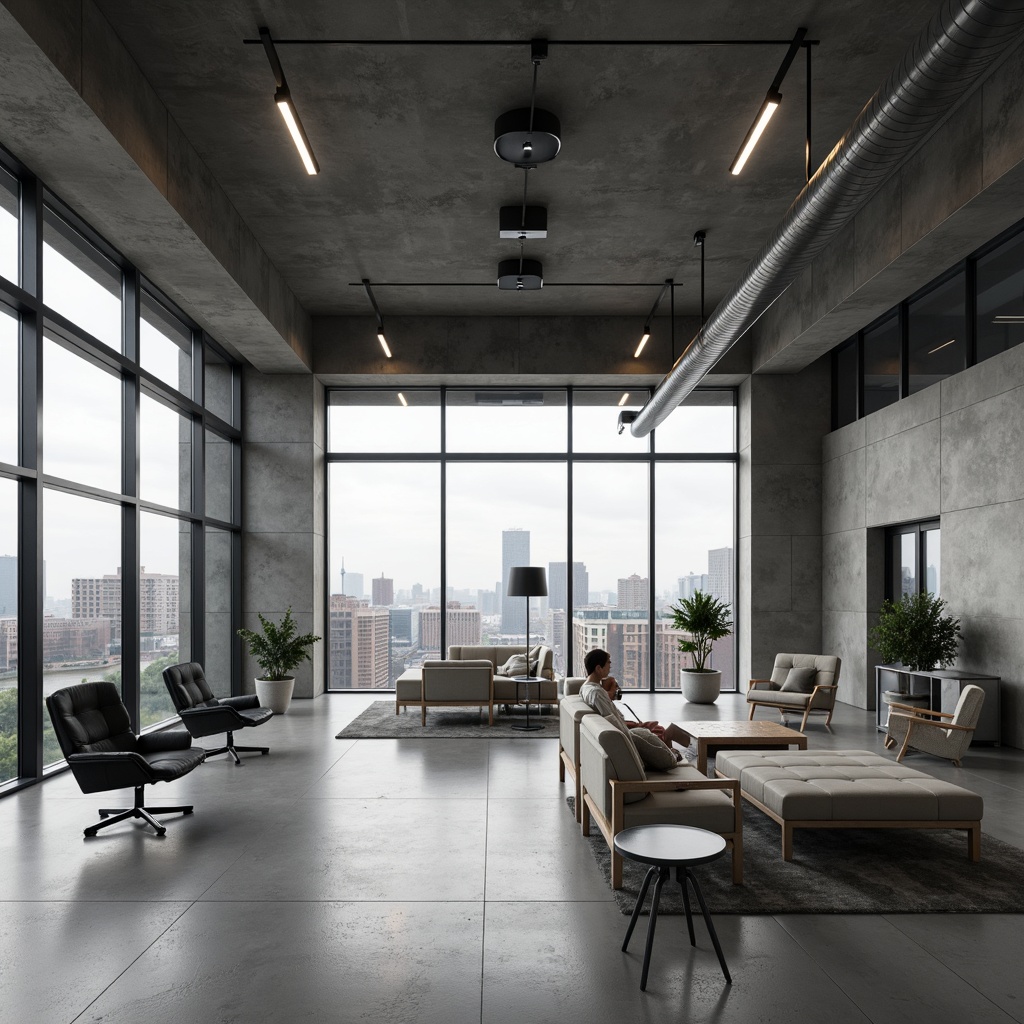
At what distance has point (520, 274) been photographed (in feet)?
31.2

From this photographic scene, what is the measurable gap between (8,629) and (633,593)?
8225 mm

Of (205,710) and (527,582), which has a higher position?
(527,582)

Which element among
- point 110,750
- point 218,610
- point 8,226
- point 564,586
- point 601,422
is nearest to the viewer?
point 110,750

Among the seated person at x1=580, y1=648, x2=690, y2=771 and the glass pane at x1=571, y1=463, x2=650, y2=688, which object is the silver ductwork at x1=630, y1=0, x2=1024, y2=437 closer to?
the seated person at x1=580, y1=648, x2=690, y2=771

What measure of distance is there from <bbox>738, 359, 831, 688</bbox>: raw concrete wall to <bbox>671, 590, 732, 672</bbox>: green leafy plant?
0.59 meters

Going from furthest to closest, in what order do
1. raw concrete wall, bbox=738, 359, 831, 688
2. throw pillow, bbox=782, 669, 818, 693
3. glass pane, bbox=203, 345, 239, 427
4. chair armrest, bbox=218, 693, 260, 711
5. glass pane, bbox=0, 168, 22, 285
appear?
1. raw concrete wall, bbox=738, 359, 831, 688
2. glass pane, bbox=203, 345, 239, 427
3. throw pillow, bbox=782, 669, 818, 693
4. chair armrest, bbox=218, 693, 260, 711
5. glass pane, bbox=0, 168, 22, 285

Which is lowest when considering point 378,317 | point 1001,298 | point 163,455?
point 163,455

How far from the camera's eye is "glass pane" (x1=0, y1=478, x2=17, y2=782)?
6055 millimetres

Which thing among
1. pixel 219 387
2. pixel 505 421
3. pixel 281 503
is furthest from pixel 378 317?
pixel 281 503

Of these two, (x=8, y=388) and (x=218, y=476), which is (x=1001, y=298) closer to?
(x=8, y=388)

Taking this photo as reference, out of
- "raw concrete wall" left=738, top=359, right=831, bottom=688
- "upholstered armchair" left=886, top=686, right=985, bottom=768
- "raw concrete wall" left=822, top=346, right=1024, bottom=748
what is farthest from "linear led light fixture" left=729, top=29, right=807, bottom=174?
"raw concrete wall" left=738, top=359, right=831, bottom=688

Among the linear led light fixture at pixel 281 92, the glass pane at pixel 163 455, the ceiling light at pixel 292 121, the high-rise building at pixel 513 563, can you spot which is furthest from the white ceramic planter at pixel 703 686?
the linear led light fixture at pixel 281 92

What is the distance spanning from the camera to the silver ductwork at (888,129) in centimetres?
359

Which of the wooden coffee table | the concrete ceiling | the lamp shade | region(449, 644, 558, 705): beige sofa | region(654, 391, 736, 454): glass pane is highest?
the concrete ceiling
